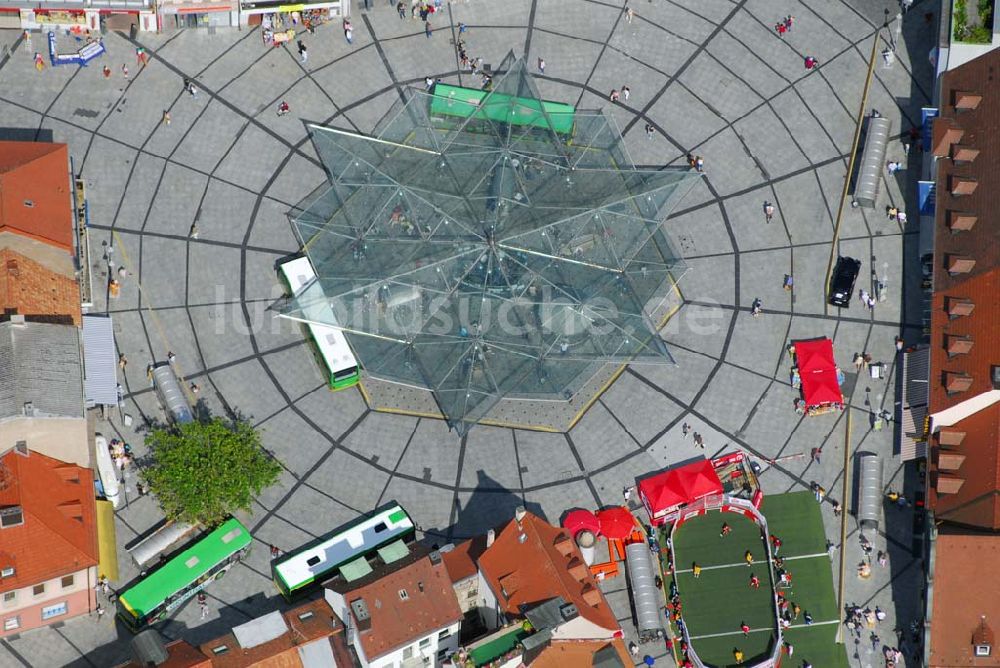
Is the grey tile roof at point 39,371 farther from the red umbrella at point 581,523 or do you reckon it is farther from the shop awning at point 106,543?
the red umbrella at point 581,523

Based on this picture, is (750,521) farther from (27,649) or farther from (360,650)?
(27,649)

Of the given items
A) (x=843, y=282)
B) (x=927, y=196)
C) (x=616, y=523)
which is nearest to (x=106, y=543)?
(x=616, y=523)

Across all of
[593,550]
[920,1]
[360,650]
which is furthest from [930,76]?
[360,650]

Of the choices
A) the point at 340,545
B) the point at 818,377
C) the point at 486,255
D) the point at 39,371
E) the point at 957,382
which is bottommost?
the point at 340,545

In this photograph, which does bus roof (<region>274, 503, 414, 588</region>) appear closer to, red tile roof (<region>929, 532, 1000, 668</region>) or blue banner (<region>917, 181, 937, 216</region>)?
red tile roof (<region>929, 532, 1000, 668</region>)

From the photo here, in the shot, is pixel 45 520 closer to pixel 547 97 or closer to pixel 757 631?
pixel 757 631

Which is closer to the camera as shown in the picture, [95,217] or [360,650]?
[360,650]
